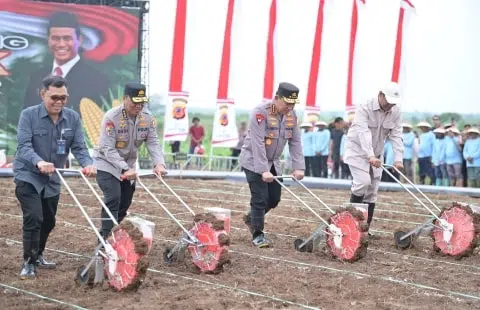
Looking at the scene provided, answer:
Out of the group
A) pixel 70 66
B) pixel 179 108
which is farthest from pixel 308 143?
pixel 70 66

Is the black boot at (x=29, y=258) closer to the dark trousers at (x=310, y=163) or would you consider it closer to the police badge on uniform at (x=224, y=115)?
the police badge on uniform at (x=224, y=115)

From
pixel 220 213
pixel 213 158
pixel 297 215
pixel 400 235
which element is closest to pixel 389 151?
pixel 213 158

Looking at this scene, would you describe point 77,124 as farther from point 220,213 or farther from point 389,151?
point 389,151

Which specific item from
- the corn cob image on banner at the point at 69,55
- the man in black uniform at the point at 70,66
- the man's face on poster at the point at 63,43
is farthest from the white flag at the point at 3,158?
the man's face on poster at the point at 63,43

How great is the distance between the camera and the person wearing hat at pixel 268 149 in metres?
9.70

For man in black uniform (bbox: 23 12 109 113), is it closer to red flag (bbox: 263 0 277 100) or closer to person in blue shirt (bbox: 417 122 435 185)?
red flag (bbox: 263 0 277 100)

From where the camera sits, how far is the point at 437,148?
68.0ft

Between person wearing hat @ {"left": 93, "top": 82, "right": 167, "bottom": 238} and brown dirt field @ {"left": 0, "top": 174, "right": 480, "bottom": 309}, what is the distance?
2.59 ft

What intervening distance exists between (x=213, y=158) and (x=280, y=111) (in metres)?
14.9

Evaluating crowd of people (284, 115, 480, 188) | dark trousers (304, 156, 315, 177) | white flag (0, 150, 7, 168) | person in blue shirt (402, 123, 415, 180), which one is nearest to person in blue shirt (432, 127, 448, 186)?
crowd of people (284, 115, 480, 188)

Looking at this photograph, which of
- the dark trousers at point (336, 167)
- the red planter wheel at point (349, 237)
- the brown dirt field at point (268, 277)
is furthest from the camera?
the dark trousers at point (336, 167)

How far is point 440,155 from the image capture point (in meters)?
20.7

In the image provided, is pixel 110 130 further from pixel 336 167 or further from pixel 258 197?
pixel 336 167

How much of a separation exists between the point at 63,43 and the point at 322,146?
7.64 m
